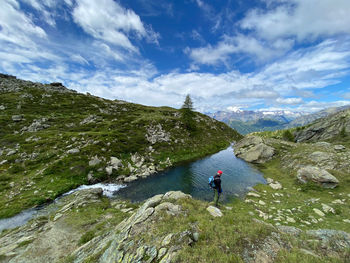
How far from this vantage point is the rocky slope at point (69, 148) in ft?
86.6

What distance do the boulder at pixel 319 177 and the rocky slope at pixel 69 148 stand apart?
1220 inches

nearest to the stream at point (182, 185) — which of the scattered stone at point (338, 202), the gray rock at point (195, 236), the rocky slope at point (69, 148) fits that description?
the rocky slope at point (69, 148)

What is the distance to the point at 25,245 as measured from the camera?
1359 cm

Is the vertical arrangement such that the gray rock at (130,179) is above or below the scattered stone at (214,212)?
below

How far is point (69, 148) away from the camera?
36.9 meters

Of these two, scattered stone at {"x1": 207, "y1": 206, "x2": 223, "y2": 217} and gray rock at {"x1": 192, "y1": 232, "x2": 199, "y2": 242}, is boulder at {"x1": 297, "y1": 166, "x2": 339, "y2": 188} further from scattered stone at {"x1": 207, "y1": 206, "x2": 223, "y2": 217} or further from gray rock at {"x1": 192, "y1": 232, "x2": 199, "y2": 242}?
gray rock at {"x1": 192, "y1": 232, "x2": 199, "y2": 242}

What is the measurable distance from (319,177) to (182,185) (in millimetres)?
24586

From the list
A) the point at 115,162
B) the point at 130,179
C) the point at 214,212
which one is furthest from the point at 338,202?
the point at 115,162

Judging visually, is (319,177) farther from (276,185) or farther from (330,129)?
(330,129)

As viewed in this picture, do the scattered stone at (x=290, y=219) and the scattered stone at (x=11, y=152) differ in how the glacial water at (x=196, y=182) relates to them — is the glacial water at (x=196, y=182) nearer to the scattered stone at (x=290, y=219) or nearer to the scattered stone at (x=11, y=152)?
the scattered stone at (x=290, y=219)

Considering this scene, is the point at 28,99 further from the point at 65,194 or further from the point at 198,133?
the point at 198,133

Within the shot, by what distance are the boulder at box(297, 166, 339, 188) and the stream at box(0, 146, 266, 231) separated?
22.6ft

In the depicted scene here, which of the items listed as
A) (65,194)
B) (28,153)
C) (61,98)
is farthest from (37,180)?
(61,98)

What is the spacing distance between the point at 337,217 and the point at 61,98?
11126 cm
